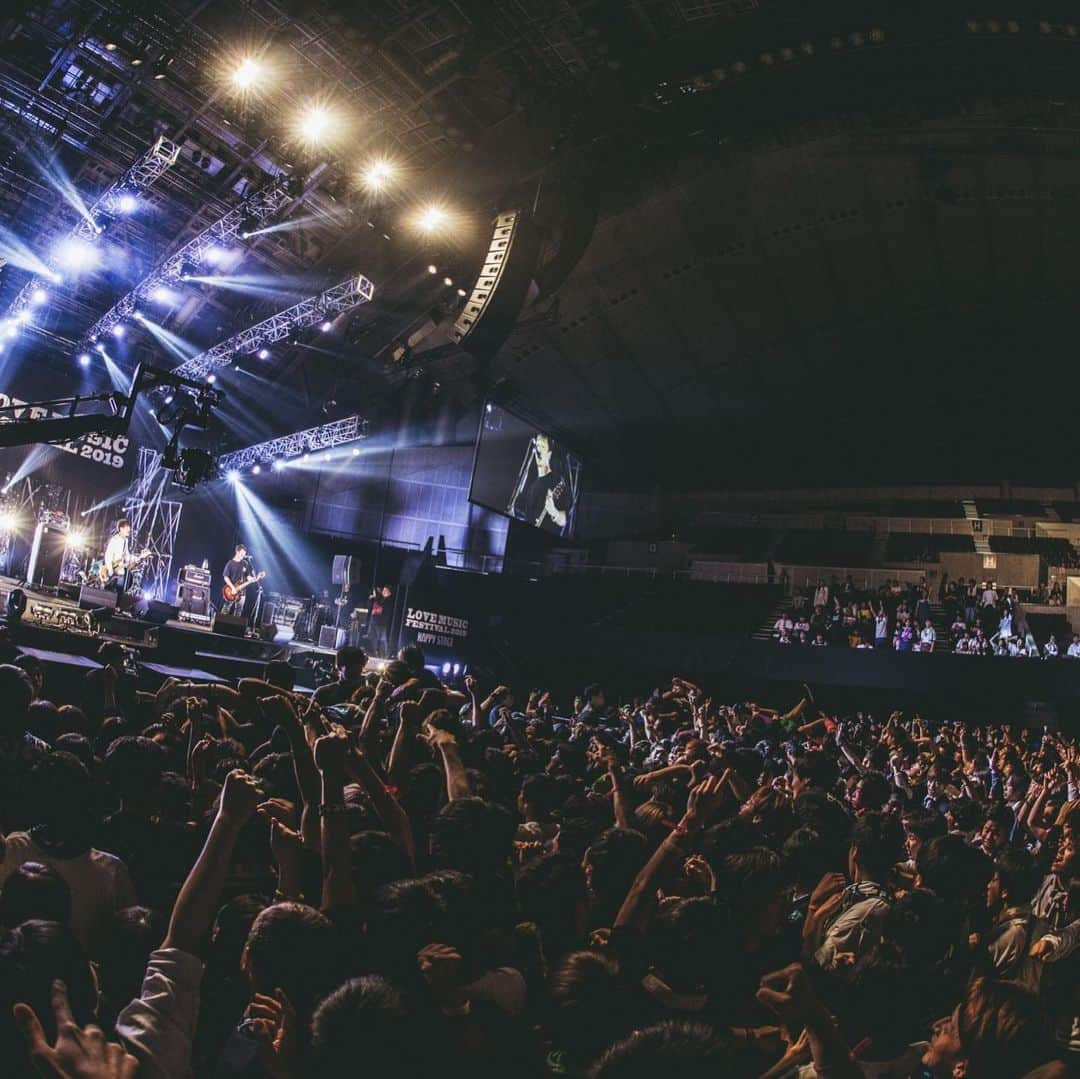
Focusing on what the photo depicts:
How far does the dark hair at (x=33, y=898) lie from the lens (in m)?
1.62

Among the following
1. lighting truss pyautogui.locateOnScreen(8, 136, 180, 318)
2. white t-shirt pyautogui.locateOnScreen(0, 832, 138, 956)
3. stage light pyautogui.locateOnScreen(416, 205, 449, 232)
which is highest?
stage light pyautogui.locateOnScreen(416, 205, 449, 232)

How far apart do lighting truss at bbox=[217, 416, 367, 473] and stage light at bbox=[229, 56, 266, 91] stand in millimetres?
6717

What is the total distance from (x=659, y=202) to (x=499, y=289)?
8809 mm

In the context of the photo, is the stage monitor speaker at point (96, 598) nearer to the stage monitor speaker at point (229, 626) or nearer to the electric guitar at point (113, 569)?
the stage monitor speaker at point (229, 626)

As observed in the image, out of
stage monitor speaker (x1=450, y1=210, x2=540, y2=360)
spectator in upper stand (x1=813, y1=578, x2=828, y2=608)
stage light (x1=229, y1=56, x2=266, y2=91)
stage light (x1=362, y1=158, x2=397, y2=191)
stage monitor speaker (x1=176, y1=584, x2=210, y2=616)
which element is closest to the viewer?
stage monitor speaker (x1=450, y1=210, x2=540, y2=360)

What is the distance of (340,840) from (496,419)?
17.2 meters

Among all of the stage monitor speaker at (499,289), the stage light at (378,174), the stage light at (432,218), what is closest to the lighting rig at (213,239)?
the stage light at (378,174)

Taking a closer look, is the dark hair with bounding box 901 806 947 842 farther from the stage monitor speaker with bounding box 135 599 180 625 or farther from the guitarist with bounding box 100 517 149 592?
the guitarist with bounding box 100 517 149 592

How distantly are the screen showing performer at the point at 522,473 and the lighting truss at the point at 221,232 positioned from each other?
657cm

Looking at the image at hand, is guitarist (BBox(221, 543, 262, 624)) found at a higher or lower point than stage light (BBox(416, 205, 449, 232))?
lower

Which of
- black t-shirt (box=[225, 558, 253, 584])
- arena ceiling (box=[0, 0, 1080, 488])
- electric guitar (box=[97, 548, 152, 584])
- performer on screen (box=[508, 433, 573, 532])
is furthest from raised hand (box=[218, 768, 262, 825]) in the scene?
performer on screen (box=[508, 433, 573, 532])

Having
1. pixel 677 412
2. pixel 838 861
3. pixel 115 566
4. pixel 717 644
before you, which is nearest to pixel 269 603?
pixel 115 566

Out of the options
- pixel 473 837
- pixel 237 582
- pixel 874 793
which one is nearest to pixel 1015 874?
pixel 874 793

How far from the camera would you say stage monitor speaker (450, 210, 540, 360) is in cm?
1010
